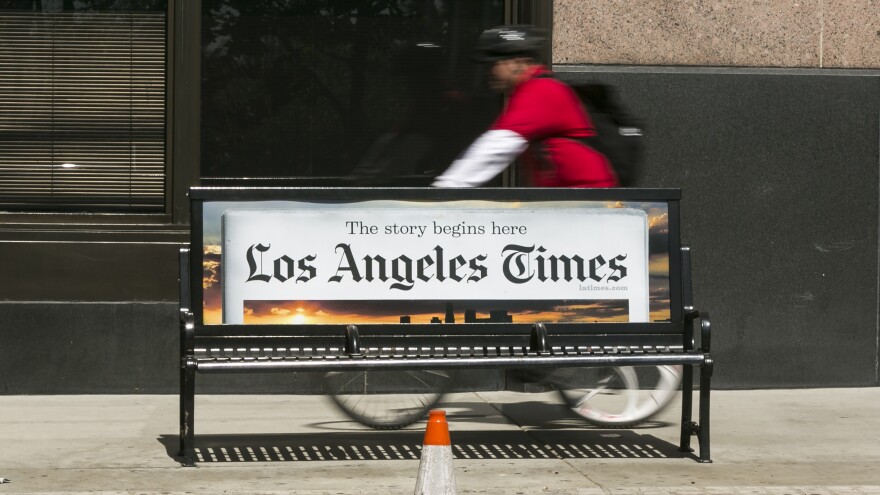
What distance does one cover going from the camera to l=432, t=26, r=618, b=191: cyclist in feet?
23.2

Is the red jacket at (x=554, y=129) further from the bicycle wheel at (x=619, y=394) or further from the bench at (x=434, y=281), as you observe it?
the bicycle wheel at (x=619, y=394)

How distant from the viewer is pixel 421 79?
30.4 ft

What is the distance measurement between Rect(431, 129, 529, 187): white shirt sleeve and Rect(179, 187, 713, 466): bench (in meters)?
0.42

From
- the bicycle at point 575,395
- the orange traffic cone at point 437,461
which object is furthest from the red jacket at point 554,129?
the orange traffic cone at point 437,461

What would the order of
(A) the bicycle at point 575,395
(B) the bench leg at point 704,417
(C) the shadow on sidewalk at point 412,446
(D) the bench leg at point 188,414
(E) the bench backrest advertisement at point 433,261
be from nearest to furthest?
(D) the bench leg at point 188,414, (E) the bench backrest advertisement at point 433,261, (B) the bench leg at point 704,417, (C) the shadow on sidewalk at point 412,446, (A) the bicycle at point 575,395

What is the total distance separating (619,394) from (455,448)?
1092mm

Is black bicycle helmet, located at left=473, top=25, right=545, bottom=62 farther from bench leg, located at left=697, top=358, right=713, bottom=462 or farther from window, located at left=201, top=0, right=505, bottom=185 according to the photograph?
bench leg, located at left=697, top=358, right=713, bottom=462

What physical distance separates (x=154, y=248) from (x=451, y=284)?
307 cm

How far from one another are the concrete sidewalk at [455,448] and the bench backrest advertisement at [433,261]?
741 mm

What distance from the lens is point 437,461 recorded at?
5.02 m

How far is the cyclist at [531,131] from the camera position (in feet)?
23.2

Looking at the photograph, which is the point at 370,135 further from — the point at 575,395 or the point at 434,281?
the point at 434,281

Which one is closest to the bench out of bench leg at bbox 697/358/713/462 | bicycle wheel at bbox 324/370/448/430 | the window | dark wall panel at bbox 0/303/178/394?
bench leg at bbox 697/358/713/462

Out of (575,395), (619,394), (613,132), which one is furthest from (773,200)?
(575,395)
